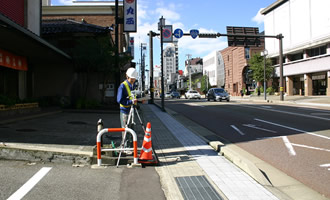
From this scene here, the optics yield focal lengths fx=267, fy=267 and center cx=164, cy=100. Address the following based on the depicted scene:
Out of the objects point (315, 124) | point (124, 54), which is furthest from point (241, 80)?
point (315, 124)

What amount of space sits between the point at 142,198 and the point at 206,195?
971 millimetres

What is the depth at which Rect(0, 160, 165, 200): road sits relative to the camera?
13.6ft

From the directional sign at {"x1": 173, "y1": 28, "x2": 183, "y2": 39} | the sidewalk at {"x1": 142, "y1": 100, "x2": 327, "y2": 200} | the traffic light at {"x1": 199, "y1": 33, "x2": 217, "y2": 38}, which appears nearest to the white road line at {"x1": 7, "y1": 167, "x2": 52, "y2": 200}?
the sidewalk at {"x1": 142, "y1": 100, "x2": 327, "y2": 200}

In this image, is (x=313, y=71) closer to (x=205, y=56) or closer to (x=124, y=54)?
(x=124, y=54)

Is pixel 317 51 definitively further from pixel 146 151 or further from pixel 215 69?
pixel 215 69

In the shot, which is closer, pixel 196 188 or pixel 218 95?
pixel 196 188

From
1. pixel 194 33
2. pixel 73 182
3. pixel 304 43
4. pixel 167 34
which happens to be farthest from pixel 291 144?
pixel 304 43

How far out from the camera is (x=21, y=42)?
11.7 meters

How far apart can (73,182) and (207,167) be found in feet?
8.44

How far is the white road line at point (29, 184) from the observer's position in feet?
13.1

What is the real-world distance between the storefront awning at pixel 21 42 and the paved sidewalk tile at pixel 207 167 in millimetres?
6249

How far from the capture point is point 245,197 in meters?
3.88

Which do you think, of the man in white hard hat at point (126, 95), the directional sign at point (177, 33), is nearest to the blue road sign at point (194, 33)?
the directional sign at point (177, 33)

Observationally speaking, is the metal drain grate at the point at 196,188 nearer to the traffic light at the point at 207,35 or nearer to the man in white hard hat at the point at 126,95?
the man in white hard hat at the point at 126,95
